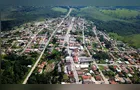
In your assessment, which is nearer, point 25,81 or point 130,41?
point 25,81

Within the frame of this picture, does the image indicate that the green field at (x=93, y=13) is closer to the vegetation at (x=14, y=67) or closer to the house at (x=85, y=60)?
Answer: the house at (x=85, y=60)

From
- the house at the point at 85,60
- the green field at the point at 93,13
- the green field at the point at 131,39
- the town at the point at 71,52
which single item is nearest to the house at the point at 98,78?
the town at the point at 71,52

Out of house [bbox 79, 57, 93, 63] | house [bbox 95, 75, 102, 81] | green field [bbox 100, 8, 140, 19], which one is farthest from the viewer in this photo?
green field [bbox 100, 8, 140, 19]

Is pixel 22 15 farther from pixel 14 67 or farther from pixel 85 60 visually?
pixel 85 60

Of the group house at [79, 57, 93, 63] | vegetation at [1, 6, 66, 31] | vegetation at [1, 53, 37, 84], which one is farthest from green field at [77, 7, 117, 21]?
vegetation at [1, 53, 37, 84]

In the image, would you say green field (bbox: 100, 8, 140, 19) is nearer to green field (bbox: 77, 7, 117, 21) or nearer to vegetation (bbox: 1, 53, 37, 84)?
green field (bbox: 77, 7, 117, 21)
